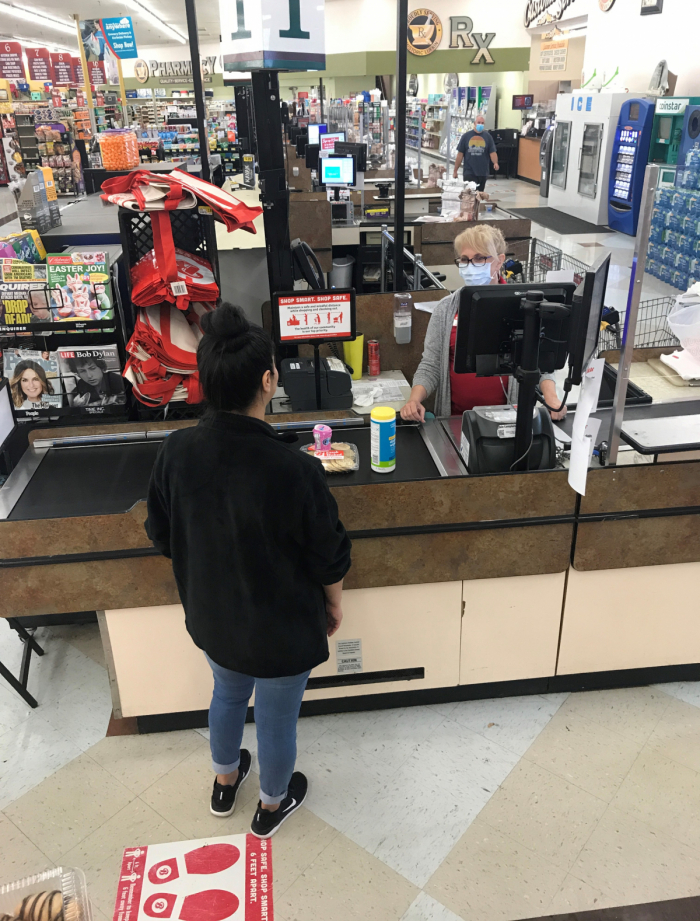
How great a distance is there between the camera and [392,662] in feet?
8.55

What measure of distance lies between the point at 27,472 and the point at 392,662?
1.48 metres

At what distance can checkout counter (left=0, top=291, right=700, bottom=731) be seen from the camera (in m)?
2.31

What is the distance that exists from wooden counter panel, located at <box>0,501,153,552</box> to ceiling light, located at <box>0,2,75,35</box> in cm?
1925

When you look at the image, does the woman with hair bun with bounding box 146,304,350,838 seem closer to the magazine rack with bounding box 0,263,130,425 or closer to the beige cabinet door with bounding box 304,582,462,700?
the beige cabinet door with bounding box 304,582,462,700

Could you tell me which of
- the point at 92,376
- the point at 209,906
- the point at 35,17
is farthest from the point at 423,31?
the point at 209,906

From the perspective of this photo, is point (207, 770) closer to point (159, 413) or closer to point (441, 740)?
point (441, 740)

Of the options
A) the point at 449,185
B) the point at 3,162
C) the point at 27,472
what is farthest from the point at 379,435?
the point at 3,162

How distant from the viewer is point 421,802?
93.0 inches

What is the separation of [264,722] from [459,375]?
178 cm

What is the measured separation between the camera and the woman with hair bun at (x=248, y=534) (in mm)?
1694

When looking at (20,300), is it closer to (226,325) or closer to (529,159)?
(226,325)

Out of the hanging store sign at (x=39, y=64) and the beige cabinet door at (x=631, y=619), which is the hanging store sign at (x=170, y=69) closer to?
the hanging store sign at (x=39, y=64)

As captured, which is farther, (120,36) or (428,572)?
(120,36)

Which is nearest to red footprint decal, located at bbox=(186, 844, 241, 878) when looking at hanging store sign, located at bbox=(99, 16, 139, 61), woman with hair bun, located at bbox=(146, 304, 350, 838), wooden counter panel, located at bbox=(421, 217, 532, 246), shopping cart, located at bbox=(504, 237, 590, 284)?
woman with hair bun, located at bbox=(146, 304, 350, 838)
